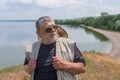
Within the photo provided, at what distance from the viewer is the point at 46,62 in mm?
4145

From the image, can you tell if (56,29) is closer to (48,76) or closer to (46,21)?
(46,21)

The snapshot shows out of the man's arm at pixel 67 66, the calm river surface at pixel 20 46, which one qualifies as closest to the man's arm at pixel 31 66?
the man's arm at pixel 67 66

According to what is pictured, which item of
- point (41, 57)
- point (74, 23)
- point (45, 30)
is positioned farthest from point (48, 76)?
point (74, 23)

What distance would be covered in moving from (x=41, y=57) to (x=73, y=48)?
0.37 m

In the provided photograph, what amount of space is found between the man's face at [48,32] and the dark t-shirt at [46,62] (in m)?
0.09

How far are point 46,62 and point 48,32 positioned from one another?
1.11ft

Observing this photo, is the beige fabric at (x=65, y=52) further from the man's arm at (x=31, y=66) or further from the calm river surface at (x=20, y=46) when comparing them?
the calm river surface at (x=20, y=46)

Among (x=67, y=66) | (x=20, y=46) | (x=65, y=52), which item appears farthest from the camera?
(x=20, y=46)

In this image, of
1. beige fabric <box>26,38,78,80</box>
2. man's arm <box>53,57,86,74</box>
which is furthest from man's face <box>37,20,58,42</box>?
man's arm <box>53,57,86,74</box>

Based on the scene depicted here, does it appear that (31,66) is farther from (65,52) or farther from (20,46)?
(20,46)

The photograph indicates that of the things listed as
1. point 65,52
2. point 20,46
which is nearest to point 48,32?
point 65,52

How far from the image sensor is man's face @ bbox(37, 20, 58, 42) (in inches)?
161

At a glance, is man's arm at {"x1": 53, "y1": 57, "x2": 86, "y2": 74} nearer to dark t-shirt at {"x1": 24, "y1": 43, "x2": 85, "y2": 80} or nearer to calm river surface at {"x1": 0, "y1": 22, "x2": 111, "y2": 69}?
dark t-shirt at {"x1": 24, "y1": 43, "x2": 85, "y2": 80}

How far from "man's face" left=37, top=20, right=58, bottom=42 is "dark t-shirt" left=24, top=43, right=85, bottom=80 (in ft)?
0.31
